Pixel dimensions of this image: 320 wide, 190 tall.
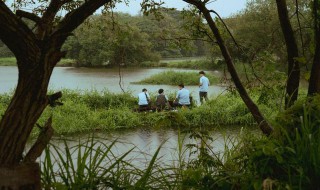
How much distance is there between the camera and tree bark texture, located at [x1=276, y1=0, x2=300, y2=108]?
2730 mm

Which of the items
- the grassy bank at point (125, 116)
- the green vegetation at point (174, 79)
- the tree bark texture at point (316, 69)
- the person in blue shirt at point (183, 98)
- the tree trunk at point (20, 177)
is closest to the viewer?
the tree trunk at point (20, 177)

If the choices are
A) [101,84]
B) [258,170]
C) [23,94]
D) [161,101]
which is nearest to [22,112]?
[23,94]

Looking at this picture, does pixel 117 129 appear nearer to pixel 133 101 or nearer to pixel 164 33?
pixel 133 101

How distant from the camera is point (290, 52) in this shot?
2764 mm

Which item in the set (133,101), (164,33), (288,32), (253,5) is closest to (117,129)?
(133,101)

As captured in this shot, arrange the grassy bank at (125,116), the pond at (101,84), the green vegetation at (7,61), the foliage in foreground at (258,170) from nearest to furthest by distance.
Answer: the foliage in foreground at (258,170), the grassy bank at (125,116), the pond at (101,84), the green vegetation at (7,61)

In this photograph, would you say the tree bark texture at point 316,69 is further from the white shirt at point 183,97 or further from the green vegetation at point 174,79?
the green vegetation at point 174,79

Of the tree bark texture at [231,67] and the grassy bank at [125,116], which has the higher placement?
the tree bark texture at [231,67]

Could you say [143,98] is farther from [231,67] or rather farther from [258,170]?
[258,170]

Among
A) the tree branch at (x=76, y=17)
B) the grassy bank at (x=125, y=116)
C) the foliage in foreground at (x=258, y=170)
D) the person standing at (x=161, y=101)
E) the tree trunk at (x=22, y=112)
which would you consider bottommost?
the grassy bank at (x=125, y=116)

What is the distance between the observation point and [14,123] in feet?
5.95

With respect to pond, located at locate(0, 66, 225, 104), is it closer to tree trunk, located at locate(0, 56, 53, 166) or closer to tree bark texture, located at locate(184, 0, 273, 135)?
tree bark texture, located at locate(184, 0, 273, 135)

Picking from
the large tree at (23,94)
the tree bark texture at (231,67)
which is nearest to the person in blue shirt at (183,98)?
the tree bark texture at (231,67)

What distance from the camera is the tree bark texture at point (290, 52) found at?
8.96 ft
